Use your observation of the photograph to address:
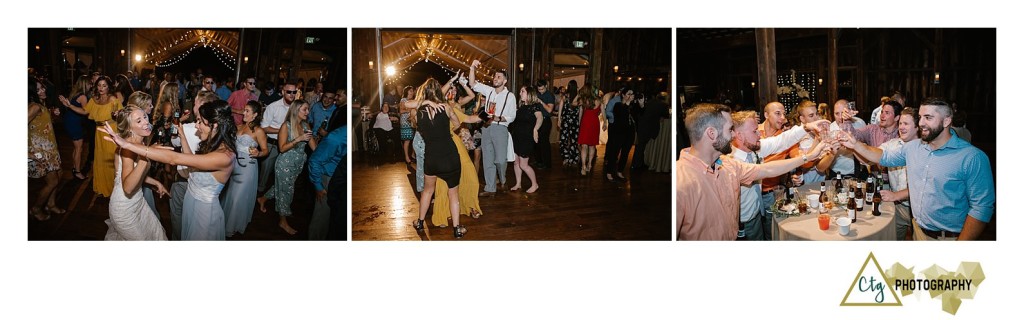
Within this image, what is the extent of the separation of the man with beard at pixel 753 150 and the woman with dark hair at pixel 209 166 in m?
3.21

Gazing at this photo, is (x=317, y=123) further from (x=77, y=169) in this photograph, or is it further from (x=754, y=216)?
(x=754, y=216)

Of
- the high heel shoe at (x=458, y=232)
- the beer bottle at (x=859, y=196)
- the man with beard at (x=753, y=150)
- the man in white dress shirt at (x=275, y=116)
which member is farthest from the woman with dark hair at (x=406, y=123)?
the beer bottle at (x=859, y=196)

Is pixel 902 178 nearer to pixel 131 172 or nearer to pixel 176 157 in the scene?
pixel 176 157

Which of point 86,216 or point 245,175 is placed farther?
point 86,216

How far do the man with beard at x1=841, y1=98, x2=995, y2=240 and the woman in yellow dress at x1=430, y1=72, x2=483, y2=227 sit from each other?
7.88ft

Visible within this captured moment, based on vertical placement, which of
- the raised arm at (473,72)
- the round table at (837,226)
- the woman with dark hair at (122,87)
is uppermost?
the raised arm at (473,72)

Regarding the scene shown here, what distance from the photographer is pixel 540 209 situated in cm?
494

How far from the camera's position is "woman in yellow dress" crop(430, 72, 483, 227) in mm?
4785


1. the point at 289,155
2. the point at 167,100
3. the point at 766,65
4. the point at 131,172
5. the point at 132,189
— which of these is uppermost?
the point at 766,65

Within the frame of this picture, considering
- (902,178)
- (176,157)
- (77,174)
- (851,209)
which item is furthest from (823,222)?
(77,174)

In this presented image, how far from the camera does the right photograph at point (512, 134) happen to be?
15.2 ft

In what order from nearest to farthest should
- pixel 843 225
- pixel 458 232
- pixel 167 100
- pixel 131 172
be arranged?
pixel 843 225, pixel 131 172, pixel 167 100, pixel 458 232

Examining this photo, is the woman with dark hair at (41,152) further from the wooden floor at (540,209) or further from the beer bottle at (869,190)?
the beer bottle at (869,190)

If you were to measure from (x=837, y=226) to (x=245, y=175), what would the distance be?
375 cm
